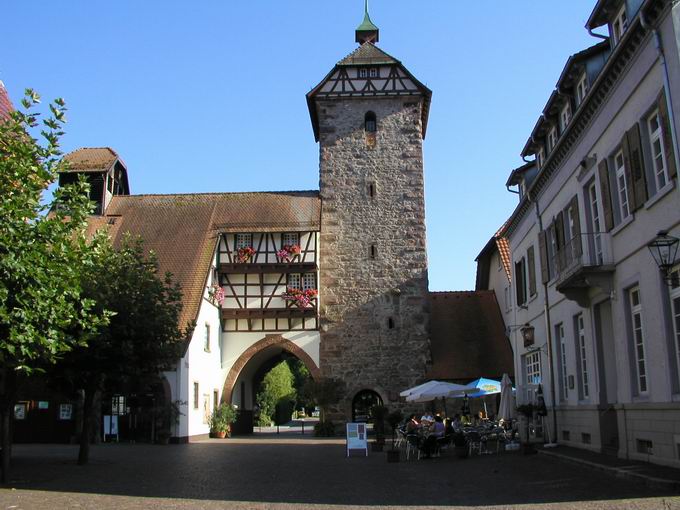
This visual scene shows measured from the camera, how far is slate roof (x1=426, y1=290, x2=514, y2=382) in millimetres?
31859

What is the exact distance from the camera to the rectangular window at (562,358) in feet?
61.7

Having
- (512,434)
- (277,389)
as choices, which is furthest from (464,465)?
(277,389)

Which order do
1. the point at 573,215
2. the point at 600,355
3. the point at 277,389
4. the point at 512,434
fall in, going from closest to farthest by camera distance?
1. the point at 600,355
2. the point at 573,215
3. the point at 512,434
4. the point at 277,389

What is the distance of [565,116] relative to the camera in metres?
17.8

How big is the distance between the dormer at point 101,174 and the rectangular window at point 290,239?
28.8ft

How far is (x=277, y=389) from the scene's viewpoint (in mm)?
54250

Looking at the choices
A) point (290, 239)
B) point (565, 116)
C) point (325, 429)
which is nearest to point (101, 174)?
point (290, 239)

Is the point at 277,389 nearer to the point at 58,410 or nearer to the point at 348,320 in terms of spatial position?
the point at 348,320

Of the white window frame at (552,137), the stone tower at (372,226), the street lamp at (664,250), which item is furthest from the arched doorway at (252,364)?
the street lamp at (664,250)

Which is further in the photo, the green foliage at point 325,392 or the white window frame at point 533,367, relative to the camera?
the green foliage at point 325,392

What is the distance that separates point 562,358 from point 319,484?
8891mm

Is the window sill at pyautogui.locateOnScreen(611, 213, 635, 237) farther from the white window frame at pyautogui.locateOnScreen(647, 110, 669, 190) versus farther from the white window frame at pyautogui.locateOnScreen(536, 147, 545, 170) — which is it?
the white window frame at pyautogui.locateOnScreen(536, 147, 545, 170)

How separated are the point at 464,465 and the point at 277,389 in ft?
128

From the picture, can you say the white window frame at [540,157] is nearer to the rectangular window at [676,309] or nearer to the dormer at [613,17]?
the dormer at [613,17]
